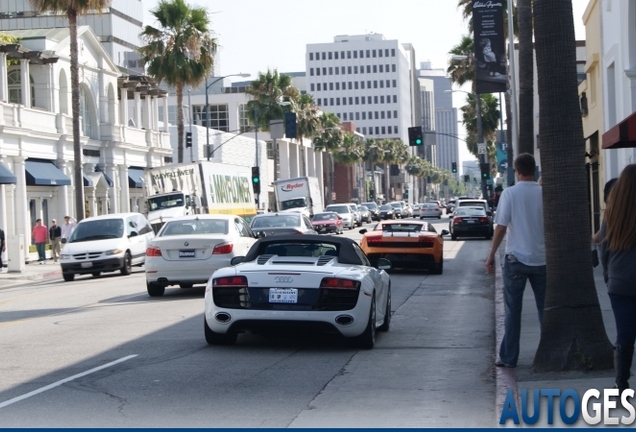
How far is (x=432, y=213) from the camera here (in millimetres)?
79375

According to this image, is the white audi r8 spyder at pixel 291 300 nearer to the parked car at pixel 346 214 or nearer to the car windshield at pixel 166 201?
the car windshield at pixel 166 201

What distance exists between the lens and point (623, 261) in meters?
7.95

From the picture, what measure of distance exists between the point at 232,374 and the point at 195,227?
10385 mm

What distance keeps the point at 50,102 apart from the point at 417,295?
31.0 meters

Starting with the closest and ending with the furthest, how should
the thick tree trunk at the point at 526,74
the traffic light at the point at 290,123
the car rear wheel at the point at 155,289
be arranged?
the car rear wheel at the point at 155,289
the thick tree trunk at the point at 526,74
the traffic light at the point at 290,123

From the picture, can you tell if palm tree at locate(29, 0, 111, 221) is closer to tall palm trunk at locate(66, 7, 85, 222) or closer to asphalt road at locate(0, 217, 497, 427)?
tall palm trunk at locate(66, 7, 85, 222)

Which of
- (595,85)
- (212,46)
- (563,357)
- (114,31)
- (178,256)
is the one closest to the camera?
(563,357)

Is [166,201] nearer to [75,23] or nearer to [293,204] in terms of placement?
[75,23]

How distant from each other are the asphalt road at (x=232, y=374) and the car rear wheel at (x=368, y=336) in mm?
111

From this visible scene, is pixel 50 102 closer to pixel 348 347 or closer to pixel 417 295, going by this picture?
pixel 417 295

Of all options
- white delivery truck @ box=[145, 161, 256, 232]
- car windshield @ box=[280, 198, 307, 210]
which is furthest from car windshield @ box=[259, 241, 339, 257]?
car windshield @ box=[280, 198, 307, 210]

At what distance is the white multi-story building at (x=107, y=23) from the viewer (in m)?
91.4

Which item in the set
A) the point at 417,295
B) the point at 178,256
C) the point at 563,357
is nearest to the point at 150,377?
the point at 563,357

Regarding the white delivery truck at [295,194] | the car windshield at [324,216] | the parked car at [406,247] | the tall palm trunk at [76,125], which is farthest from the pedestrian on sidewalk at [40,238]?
the white delivery truck at [295,194]
